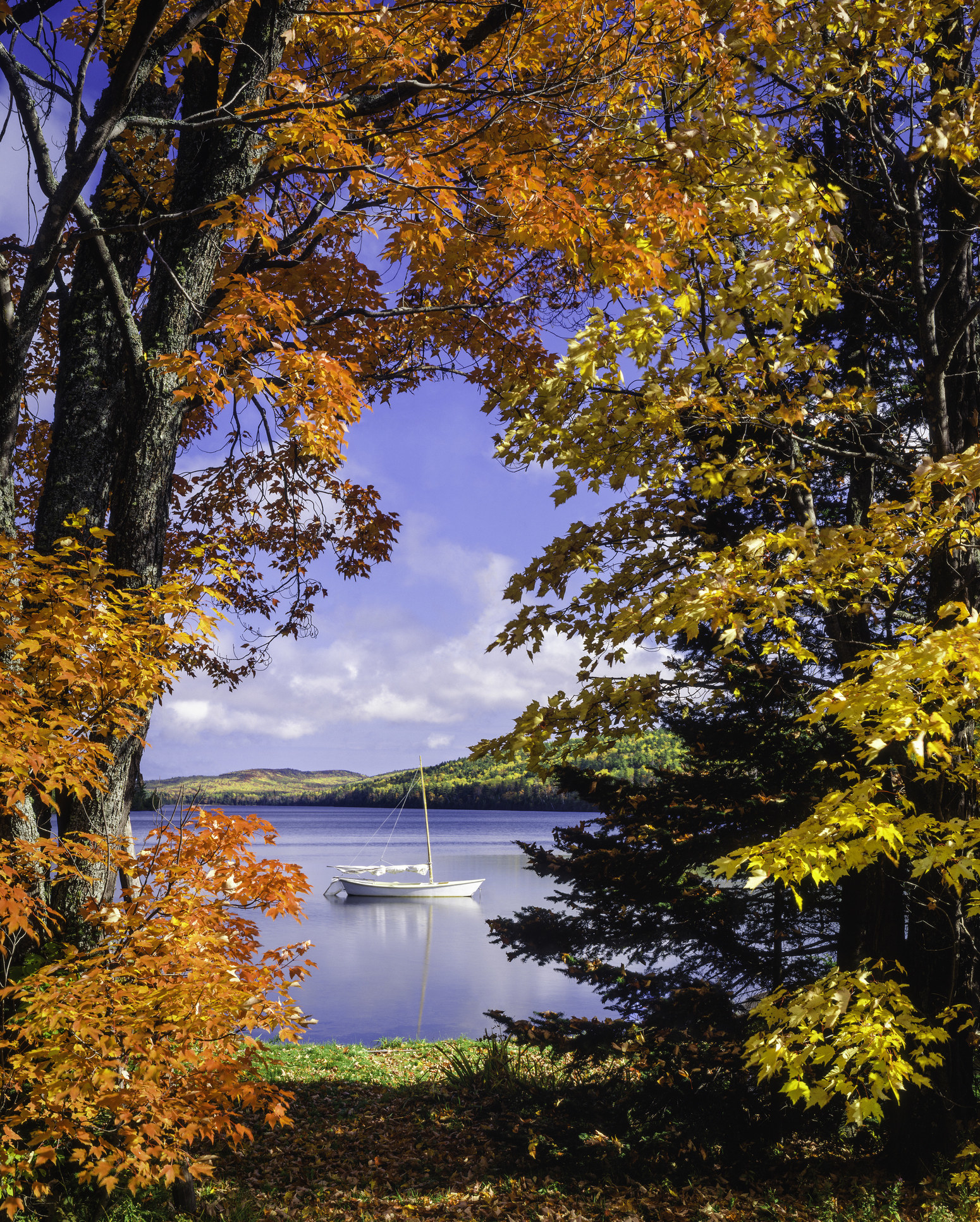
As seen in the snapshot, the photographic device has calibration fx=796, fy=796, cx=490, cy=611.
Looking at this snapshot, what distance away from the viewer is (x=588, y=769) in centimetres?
793

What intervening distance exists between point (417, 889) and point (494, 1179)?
28.2m

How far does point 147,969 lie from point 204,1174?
364 cm

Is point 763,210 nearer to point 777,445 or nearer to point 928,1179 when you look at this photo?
point 777,445

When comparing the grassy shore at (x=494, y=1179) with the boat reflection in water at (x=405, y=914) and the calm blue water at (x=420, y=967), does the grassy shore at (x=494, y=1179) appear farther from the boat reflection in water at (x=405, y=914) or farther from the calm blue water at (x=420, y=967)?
the boat reflection in water at (x=405, y=914)

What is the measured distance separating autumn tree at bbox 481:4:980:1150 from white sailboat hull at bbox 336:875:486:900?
2806cm

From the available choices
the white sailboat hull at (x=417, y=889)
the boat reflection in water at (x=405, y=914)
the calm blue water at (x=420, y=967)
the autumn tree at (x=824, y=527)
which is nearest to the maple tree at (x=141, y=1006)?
the autumn tree at (x=824, y=527)

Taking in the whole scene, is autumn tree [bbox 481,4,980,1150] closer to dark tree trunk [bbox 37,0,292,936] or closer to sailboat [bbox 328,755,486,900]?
dark tree trunk [bbox 37,0,292,936]

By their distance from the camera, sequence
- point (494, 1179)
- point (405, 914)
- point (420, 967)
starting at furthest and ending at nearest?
point (405, 914), point (420, 967), point (494, 1179)

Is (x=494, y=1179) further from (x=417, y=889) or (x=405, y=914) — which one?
(x=417, y=889)

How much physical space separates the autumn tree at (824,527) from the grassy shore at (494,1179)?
0.67 metres

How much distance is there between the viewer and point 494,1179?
6965 millimetres

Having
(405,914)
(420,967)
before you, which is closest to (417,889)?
(405,914)

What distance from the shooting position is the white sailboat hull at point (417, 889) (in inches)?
1334

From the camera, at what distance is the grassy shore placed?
5672mm
